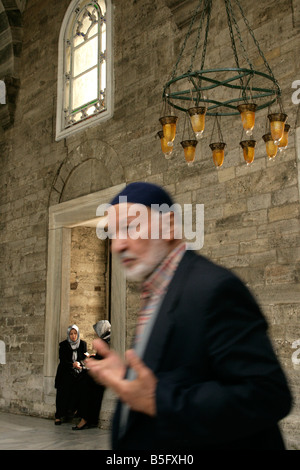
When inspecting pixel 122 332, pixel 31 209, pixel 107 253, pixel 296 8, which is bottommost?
pixel 122 332

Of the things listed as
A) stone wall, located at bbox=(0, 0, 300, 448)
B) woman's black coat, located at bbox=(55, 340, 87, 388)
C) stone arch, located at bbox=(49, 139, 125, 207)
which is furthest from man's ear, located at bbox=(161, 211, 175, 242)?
woman's black coat, located at bbox=(55, 340, 87, 388)

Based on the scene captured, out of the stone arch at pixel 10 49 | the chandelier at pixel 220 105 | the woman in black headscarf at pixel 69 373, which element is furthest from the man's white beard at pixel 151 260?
the stone arch at pixel 10 49

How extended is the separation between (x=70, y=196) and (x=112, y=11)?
8.88 feet

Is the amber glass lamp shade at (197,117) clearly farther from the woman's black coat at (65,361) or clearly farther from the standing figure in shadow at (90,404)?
the woman's black coat at (65,361)

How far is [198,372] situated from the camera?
0.98 metres

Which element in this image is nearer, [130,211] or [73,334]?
[130,211]

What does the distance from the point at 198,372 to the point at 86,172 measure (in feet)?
22.4

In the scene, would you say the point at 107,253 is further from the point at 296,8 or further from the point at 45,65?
the point at 296,8

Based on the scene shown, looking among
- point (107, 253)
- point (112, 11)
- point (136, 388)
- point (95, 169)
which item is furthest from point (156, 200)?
point (107, 253)

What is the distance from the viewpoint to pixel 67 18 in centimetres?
842

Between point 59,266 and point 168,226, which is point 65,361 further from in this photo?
point 168,226

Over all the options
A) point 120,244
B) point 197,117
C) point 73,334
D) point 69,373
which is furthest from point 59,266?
point 120,244

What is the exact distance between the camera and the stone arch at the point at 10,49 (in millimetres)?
9242

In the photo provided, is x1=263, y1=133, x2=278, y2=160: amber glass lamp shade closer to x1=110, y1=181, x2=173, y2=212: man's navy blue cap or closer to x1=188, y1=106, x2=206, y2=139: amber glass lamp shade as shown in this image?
x1=188, y1=106, x2=206, y2=139: amber glass lamp shade
